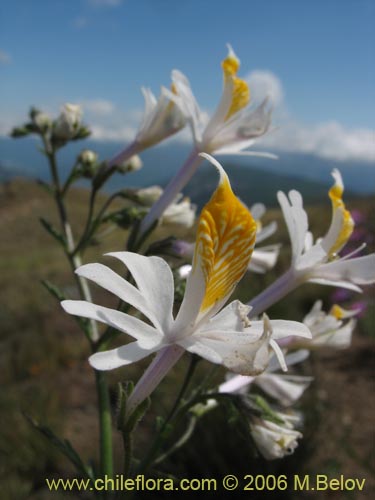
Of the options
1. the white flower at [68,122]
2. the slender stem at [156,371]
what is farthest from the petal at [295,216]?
the white flower at [68,122]

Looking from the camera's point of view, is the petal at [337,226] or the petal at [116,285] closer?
the petal at [116,285]

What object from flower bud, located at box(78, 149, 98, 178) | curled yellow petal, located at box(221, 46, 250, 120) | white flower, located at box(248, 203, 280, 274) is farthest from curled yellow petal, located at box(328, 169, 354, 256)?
flower bud, located at box(78, 149, 98, 178)

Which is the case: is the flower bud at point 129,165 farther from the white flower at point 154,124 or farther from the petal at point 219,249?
the petal at point 219,249

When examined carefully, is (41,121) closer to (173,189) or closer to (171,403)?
(173,189)

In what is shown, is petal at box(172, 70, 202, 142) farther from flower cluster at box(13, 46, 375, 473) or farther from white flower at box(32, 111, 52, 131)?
white flower at box(32, 111, 52, 131)

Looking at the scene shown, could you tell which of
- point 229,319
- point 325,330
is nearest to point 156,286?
point 229,319

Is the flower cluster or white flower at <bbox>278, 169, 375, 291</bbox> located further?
white flower at <bbox>278, 169, 375, 291</bbox>
